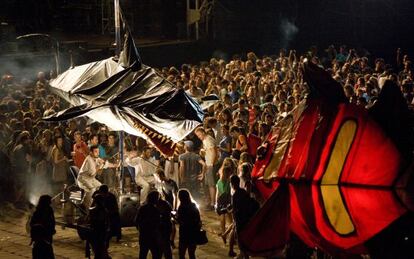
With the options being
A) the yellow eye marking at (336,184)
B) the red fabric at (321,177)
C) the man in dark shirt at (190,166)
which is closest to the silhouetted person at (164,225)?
the red fabric at (321,177)

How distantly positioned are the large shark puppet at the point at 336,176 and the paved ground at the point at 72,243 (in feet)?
18.6

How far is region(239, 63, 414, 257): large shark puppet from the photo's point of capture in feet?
24.8

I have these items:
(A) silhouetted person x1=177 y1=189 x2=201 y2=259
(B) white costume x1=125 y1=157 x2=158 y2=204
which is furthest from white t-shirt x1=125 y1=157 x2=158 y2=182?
(A) silhouetted person x1=177 y1=189 x2=201 y2=259

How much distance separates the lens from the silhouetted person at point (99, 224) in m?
12.9

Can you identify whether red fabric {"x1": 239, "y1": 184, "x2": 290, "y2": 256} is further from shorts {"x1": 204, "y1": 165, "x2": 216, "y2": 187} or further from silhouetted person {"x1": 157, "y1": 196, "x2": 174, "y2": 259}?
shorts {"x1": 204, "y1": 165, "x2": 216, "y2": 187}

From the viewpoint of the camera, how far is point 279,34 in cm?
3300

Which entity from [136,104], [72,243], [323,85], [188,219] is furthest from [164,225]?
[323,85]

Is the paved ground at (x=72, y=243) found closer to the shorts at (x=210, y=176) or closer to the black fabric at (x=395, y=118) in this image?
the shorts at (x=210, y=176)

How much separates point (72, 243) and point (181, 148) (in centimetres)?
333

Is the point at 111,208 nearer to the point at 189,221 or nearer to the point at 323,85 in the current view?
the point at 189,221

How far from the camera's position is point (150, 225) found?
12406mm

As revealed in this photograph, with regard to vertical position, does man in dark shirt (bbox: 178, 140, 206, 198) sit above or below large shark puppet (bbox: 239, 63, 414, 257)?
below

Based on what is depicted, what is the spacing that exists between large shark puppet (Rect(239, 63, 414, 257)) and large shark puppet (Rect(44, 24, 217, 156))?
5319 mm

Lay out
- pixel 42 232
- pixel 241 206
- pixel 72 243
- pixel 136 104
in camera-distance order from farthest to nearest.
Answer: pixel 72 243 < pixel 136 104 < pixel 241 206 < pixel 42 232
